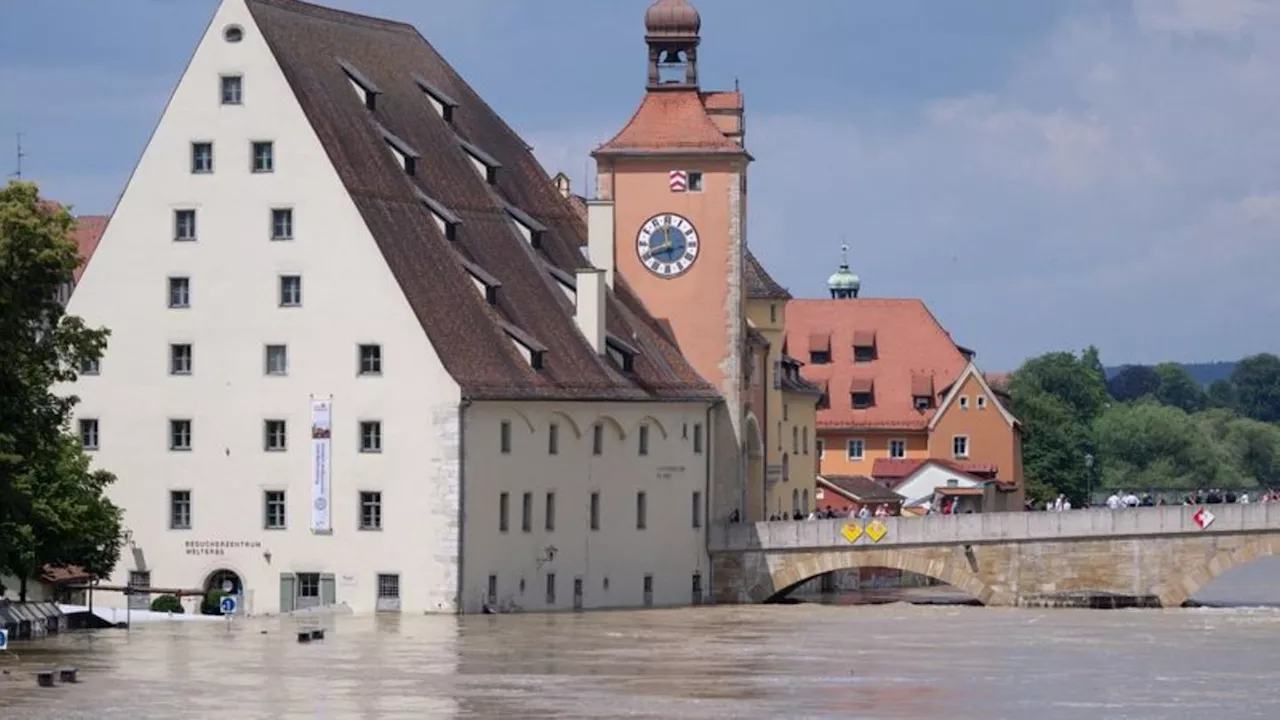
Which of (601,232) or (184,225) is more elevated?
(601,232)

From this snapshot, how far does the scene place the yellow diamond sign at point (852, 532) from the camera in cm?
9538

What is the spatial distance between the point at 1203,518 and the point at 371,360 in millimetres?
22133

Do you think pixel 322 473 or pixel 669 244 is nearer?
pixel 322 473

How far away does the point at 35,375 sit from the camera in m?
72.6

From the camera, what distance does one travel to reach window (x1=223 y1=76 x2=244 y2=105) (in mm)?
88500

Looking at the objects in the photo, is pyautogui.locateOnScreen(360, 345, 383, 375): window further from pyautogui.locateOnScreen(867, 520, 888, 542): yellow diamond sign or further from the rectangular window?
pyautogui.locateOnScreen(867, 520, 888, 542): yellow diamond sign

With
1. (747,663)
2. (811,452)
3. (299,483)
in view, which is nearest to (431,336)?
(299,483)

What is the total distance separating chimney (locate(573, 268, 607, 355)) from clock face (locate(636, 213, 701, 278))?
5691 millimetres

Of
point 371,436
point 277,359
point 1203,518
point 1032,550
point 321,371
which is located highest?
point 277,359

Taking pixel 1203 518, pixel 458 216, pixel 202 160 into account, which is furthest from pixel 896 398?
pixel 202 160

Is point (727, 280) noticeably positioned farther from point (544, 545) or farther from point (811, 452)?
point (811, 452)

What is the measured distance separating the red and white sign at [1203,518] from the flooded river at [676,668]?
3.45 m

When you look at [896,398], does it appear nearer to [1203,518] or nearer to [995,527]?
[995,527]

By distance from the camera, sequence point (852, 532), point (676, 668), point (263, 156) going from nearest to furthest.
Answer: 1. point (676, 668)
2. point (263, 156)
3. point (852, 532)
